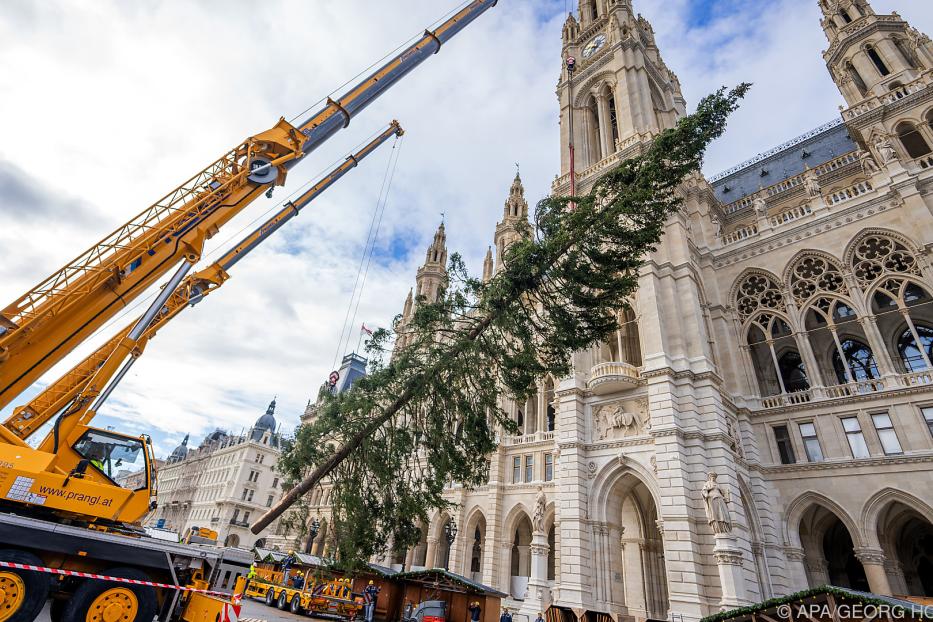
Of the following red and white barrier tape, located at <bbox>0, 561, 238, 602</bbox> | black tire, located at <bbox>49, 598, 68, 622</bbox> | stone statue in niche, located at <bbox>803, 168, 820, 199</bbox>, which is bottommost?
black tire, located at <bbox>49, 598, 68, 622</bbox>

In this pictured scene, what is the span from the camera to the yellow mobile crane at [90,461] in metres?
7.01

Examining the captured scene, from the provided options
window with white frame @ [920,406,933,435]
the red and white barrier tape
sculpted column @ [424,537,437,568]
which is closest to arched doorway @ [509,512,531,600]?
sculpted column @ [424,537,437,568]

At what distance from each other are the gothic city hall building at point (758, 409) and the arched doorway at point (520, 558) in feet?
0.65

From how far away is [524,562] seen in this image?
29.2m

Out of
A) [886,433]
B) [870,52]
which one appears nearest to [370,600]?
[886,433]

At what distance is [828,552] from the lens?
73.5ft

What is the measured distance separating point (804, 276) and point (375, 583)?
26.7 m

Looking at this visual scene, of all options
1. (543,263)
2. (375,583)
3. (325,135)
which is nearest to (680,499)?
(543,263)

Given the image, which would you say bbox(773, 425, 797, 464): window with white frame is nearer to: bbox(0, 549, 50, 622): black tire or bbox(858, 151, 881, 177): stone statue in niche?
bbox(858, 151, 881, 177): stone statue in niche

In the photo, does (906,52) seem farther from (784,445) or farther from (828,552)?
(828,552)

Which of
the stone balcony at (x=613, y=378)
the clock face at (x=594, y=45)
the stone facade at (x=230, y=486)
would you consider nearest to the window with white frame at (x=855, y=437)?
the stone balcony at (x=613, y=378)

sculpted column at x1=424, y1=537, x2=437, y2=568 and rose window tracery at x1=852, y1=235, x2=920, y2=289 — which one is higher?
rose window tracery at x1=852, y1=235, x2=920, y2=289

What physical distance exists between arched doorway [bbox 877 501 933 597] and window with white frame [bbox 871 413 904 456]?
2153 mm

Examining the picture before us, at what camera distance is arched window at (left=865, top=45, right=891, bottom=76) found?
28119 millimetres
